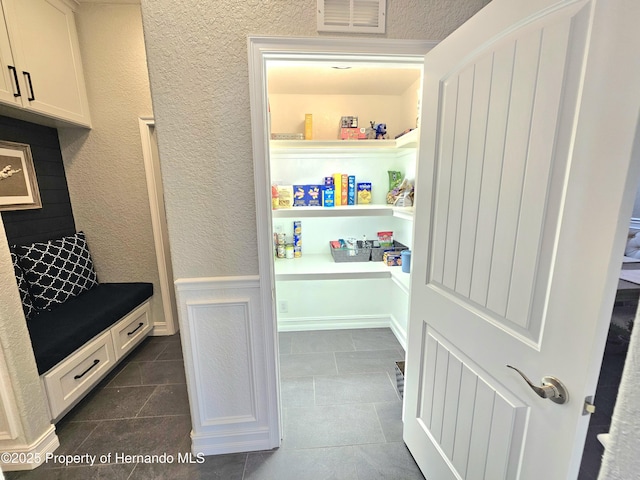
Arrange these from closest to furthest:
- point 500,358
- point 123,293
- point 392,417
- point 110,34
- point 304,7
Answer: point 500,358, point 304,7, point 392,417, point 110,34, point 123,293

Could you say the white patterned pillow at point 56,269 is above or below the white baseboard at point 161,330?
above

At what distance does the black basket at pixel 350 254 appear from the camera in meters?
2.34

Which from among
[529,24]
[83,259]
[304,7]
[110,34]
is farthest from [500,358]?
[110,34]

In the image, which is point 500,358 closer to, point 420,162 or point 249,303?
point 420,162

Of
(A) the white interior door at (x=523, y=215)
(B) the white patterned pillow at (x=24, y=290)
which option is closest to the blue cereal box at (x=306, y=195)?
(A) the white interior door at (x=523, y=215)

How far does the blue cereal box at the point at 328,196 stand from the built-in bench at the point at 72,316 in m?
1.84

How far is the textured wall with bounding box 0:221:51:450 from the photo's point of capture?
1.30m

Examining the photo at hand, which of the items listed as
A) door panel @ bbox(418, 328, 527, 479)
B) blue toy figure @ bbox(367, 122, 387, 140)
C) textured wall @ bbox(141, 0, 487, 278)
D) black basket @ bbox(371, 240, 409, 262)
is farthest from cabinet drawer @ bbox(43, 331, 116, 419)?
blue toy figure @ bbox(367, 122, 387, 140)

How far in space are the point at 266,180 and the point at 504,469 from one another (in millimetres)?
1396

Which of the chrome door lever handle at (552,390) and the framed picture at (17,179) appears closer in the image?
the chrome door lever handle at (552,390)

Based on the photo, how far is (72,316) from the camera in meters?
1.89

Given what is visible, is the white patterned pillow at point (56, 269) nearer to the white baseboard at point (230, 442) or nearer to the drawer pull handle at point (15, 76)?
the drawer pull handle at point (15, 76)

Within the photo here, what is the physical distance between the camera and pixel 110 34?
85.6 inches

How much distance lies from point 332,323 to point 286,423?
1.20 metres
